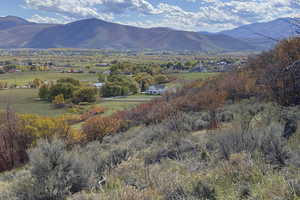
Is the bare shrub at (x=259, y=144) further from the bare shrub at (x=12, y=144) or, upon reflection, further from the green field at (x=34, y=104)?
the green field at (x=34, y=104)

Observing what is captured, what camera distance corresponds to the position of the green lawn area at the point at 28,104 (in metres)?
49.2

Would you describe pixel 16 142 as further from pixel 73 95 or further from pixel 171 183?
pixel 73 95

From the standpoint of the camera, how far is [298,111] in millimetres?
9984

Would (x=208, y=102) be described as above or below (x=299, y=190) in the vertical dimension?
below

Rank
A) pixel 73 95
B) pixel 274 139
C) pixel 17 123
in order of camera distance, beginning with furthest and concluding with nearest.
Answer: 1. pixel 73 95
2. pixel 17 123
3. pixel 274 139

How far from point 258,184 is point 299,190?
575mm

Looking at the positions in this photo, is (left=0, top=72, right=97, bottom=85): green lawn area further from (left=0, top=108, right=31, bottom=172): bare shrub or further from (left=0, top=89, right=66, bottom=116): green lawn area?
(left=0, top=108, right=31, bottom=172): bare shrub

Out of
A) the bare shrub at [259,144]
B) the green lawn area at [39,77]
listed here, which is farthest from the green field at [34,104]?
the bare shrub at [259,144]

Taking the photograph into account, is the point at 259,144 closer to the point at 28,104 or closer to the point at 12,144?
the point at 12,144

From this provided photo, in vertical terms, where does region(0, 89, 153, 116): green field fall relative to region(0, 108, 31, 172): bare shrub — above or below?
below

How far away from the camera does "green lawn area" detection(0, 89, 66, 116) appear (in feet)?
162

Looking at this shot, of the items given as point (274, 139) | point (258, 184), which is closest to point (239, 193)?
point (258, 184)

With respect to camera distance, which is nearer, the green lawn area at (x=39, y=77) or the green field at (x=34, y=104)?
the green field at (x=34, y=104)

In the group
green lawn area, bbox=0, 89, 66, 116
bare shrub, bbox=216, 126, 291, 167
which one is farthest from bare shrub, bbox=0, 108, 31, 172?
green lawn area, bbox=0, 89, 66, 116
